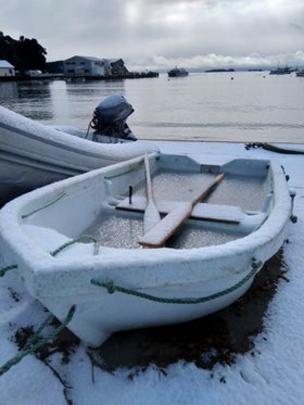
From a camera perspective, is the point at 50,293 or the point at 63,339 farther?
the point at 63,339

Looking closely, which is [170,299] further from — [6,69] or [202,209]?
[6,69]

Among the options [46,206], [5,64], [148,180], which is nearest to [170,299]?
[46,206]

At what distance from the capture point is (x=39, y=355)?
8.28ft

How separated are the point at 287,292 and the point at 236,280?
1.00 meters

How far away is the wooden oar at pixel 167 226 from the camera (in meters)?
2.84

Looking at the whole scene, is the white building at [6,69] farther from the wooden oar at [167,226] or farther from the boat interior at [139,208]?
the wooden oar at [167,226]

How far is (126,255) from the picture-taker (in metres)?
2.10

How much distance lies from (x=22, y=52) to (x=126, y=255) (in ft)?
293

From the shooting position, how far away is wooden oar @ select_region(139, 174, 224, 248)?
9.30 ft

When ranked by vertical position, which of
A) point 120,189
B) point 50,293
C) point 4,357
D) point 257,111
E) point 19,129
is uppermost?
point 19,129

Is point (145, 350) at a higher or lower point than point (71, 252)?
lower

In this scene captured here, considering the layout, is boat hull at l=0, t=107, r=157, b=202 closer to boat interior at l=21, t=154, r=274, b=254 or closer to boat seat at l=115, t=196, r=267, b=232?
boat interior at l=21, t=154, r=274, b=254

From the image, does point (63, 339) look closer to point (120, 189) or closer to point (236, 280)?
point (236, 280)

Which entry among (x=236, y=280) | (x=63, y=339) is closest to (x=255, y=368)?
(x=236, y=280)
